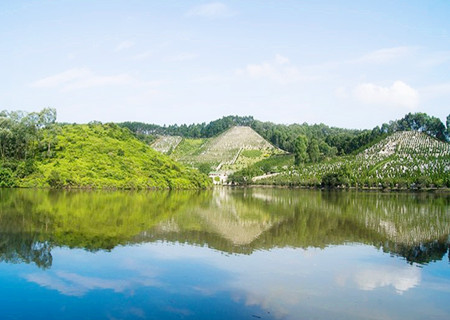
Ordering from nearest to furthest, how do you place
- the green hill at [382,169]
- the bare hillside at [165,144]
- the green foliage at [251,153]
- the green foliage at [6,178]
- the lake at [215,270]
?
1. the lake at [215,270]
2. the green foliage at [6,178]
3. the green hill at [382,169]
4. the green foliage at [251,153]
5. the bare hillside at [165,144]

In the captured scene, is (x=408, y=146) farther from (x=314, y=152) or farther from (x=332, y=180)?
(x=332, y=180)

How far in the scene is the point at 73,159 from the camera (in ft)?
244

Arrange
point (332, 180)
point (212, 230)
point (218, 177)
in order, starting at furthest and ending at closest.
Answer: point (218, 177)
point (332, 180)
point (212, 230)

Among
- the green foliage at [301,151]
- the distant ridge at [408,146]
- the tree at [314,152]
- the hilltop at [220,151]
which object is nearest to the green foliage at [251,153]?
the hilltop at [220,151]

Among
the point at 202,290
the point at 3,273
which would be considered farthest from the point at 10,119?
the point at 202,290

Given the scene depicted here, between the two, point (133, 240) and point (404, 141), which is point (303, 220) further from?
point (404, 141)

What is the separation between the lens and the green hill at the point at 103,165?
69356 millimetres

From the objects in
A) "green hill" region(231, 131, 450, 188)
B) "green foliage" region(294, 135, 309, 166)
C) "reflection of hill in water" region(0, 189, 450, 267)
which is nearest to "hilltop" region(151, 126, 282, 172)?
"green hill" region(231, 131, 450, 188)

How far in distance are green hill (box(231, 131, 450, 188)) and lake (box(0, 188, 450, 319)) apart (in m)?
67.8

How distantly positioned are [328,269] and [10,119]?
227 ft

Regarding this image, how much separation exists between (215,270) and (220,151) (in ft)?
527

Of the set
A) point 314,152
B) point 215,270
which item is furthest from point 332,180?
point 215,270

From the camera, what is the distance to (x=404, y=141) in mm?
143875

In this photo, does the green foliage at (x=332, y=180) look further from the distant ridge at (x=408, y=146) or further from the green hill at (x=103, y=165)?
the distant ridge at (x=408, y=146)
